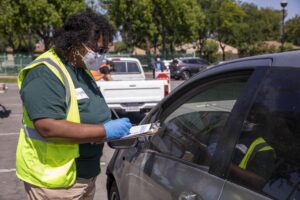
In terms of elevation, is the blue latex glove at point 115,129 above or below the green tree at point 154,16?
below

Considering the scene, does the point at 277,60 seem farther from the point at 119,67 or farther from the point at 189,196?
the point at 119,67

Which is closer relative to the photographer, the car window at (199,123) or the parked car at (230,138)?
the parked car at (230,138)

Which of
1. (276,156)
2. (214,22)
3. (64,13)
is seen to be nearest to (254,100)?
(276,156)

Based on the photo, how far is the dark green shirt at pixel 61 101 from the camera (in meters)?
2.50

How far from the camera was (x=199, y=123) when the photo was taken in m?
2.98

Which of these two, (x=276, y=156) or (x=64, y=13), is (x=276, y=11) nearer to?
(x=64, y=13)

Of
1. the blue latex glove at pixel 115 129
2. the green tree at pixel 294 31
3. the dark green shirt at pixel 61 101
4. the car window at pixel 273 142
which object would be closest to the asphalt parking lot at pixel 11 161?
the dark green shirt at pixel 61 101

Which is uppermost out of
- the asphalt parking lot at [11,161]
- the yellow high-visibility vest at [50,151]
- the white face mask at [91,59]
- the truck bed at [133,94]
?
the white face mask at [91,59]

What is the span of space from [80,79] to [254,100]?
3.59ft

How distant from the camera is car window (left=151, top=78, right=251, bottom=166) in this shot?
8.46 feet

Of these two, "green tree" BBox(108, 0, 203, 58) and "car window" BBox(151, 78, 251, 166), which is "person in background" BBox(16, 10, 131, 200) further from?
"green tree" BBox(108, 0, 203, 58)

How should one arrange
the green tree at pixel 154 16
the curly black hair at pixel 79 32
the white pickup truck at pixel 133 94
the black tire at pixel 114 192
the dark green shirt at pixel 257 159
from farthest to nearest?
the green tree at pixel 154 16 → the white pickup truck at pixel 133 94 → the black tire at pixel 114 192 → the curly black hair at pixel 79 32 → the dark green shirt at pixel 257 159

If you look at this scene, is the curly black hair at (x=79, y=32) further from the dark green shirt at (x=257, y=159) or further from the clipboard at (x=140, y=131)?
the dark green shirt at (x=257, y=159)

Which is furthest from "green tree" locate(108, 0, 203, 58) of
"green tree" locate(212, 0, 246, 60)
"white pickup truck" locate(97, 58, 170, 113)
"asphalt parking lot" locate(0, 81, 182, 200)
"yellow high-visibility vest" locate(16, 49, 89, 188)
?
"yellow high-visibility vest" locate(16, 49, 89, 188)
